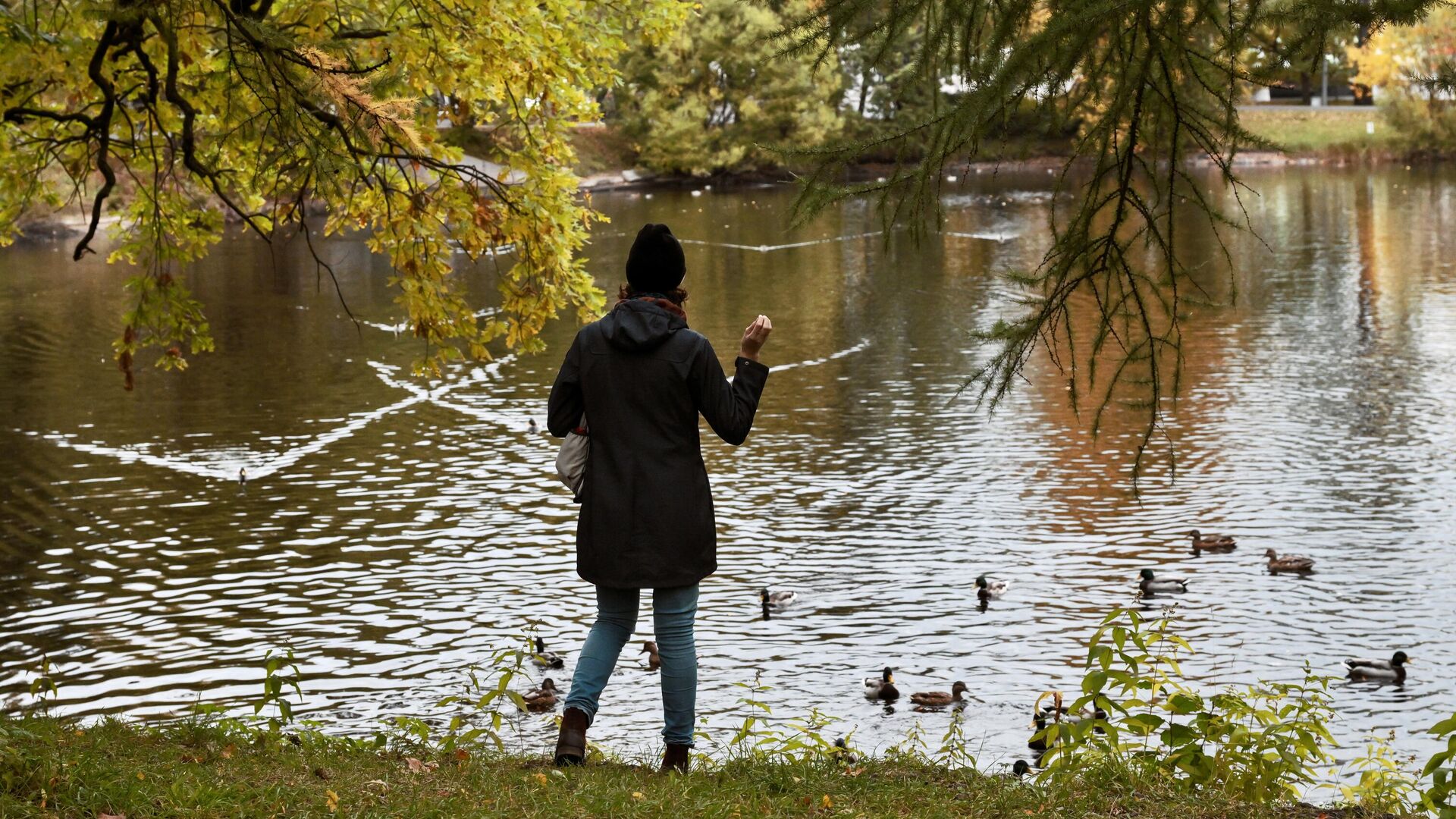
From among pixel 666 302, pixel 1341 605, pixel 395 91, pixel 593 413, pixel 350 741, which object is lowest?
pixel 1341 605

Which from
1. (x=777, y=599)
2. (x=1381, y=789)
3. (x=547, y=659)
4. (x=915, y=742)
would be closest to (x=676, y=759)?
(x=1381, y=789)

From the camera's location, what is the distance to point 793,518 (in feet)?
49.2

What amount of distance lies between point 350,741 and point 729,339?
18608 millimetres

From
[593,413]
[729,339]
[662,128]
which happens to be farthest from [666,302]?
[662,128]

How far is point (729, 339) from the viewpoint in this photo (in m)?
25.5

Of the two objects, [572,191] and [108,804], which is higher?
[572,191]

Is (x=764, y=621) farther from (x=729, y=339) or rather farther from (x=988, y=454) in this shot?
(x=729, y=339)

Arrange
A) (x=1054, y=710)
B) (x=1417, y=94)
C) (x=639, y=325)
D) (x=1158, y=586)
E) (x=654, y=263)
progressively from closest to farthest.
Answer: (x=639, y=325), (x=654, y=263), (x=1054, y=710), (x=1158, y=586), (x=1417, y=94)

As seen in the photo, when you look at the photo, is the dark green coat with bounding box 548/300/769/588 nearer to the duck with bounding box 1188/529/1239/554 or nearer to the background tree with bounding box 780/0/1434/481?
the background tree with bounding box 780/0/1434/481

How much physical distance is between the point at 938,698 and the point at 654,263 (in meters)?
5.39

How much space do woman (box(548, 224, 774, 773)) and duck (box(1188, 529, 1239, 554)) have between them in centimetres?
869

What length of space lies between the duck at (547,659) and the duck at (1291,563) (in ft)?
19.6

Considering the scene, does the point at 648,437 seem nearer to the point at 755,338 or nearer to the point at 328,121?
the point at 755,338

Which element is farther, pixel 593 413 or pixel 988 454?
pixel 988 454
